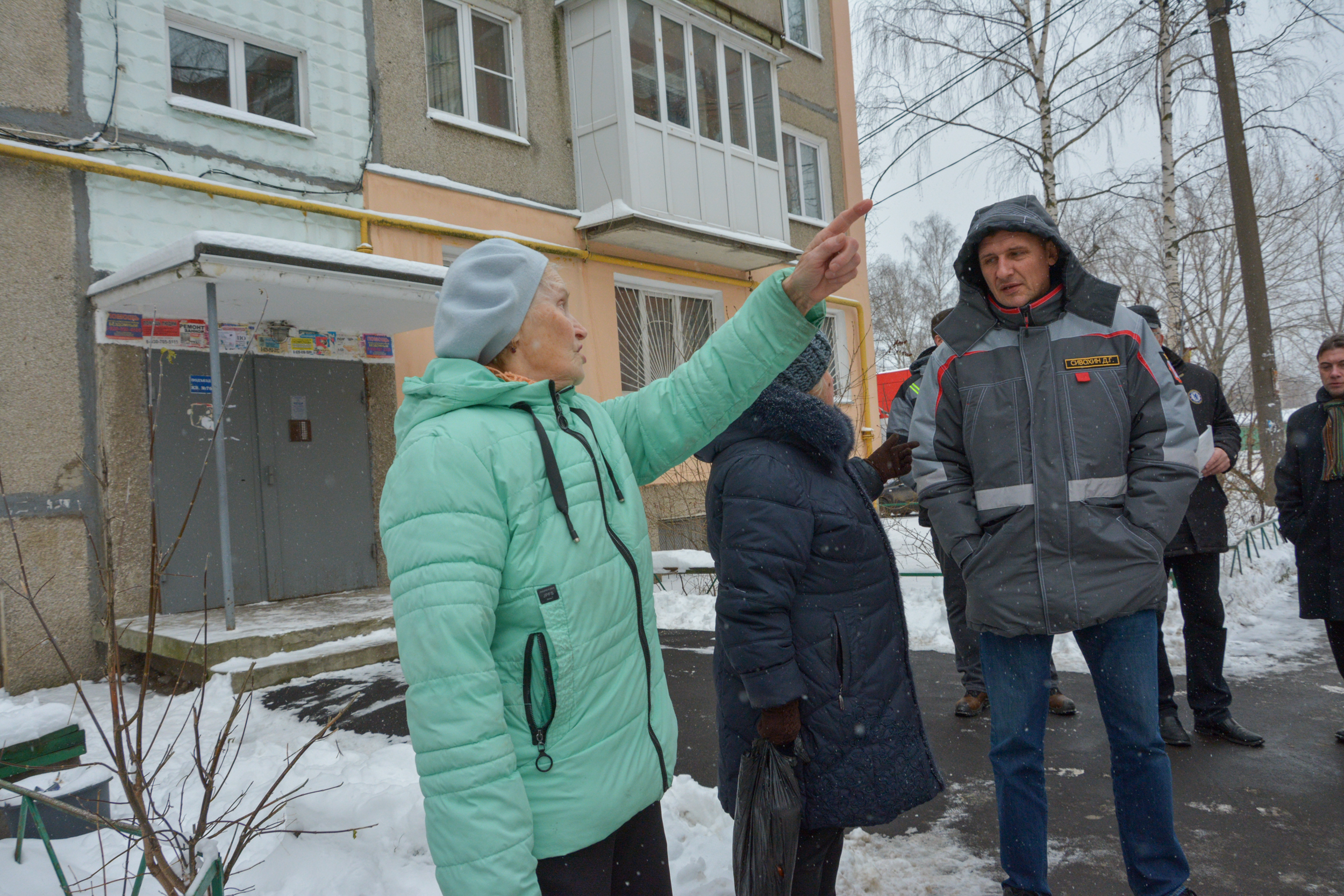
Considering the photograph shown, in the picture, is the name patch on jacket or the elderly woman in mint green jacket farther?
the name patch on jacket

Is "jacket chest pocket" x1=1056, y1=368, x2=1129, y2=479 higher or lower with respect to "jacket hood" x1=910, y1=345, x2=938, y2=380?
lower

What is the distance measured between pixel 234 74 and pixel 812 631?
310 inches

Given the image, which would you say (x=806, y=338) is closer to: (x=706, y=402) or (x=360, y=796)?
(x=706, y=402)

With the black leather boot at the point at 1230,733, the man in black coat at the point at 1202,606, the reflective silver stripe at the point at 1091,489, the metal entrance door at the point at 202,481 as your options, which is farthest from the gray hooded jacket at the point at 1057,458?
the metal entrance door at the point at 202,481

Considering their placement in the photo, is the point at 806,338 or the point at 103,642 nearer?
the point at 806,338

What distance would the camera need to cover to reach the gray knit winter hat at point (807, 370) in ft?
7.65

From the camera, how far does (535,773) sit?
1483mm

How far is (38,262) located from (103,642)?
2831mm

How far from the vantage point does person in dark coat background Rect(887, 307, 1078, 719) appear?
4.12 meters

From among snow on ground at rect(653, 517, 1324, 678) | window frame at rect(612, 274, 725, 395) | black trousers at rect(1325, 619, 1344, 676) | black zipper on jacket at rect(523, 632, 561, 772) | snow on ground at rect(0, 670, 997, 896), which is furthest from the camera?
window frame at rect(612, 274, 725, 395)

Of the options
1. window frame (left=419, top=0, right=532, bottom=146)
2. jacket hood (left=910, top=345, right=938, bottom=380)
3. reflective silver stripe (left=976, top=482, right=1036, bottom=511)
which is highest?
window frame (left=419, top=0, right=532, bottom=146)

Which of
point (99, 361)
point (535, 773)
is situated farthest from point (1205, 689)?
point (99, 361)

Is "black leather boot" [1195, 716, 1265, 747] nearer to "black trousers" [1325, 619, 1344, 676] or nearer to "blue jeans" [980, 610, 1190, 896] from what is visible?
"black trousers" [1325, 619, 1344, 676]

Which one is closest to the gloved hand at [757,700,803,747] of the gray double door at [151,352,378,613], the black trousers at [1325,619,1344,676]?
the black trousers at [1325,619,1344,676]
